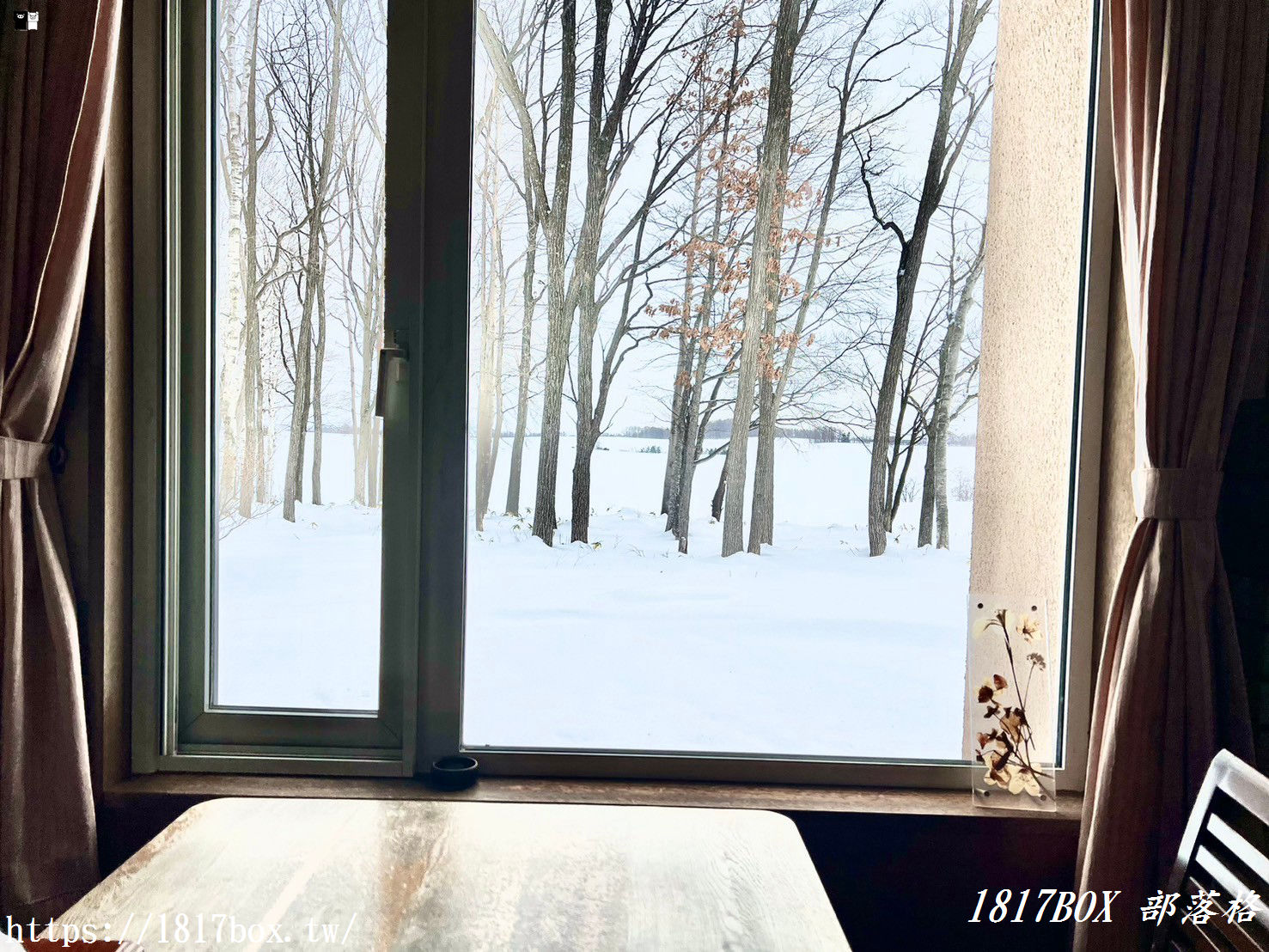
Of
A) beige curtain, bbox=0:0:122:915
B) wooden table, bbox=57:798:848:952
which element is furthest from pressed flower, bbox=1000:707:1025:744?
beige curtain, bbox=0:0:122:915

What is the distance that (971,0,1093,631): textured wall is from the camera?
6.42ft

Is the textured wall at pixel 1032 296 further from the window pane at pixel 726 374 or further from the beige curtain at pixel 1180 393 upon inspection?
the beige curtain at pixel 1180 393

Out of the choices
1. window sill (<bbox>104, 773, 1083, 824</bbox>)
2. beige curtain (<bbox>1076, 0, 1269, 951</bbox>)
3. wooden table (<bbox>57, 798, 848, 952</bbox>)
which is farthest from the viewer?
window sill (<bbox>104, 773, 1083, 824</bbox>)

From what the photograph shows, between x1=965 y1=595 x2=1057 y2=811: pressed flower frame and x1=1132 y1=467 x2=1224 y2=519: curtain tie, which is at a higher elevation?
x1=1132 y1=467 x2=1224 y2=519: curtain tie

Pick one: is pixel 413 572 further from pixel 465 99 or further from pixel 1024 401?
pixel 1024 401

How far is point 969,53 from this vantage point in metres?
1.98

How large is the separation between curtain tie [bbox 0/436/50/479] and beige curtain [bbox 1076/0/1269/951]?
207cm

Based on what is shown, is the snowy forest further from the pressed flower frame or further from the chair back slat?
the chair back slat

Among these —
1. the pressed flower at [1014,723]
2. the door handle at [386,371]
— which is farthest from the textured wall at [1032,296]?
the door handle at [386,371]

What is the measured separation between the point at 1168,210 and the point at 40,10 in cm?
214

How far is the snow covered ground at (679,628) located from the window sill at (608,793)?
0.09 metres

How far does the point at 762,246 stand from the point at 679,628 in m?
0.85

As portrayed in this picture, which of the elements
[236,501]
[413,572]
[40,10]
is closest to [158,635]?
[236,501]

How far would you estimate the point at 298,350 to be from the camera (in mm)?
2016
